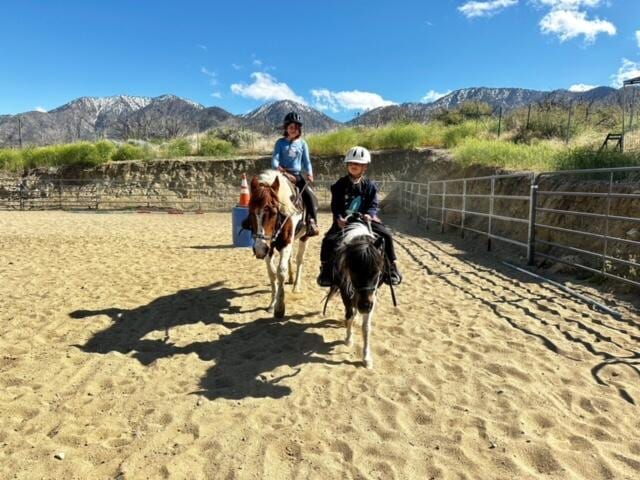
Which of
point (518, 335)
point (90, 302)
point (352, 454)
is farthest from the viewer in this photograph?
point (90, 302)

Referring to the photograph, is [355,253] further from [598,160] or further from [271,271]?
[598,160]

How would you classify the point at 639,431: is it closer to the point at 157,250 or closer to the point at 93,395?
the point at 93,395

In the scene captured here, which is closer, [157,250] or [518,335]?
[518,335]

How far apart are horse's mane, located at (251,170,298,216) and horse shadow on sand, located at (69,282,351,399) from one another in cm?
130

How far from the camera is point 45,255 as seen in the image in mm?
8977

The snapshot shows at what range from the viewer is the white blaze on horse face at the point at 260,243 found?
4160 mm

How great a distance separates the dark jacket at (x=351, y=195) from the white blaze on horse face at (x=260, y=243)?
2.55 feet

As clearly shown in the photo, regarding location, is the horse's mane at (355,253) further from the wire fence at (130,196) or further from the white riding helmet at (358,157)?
the wire fence at (130,196)

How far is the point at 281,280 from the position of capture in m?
4.94

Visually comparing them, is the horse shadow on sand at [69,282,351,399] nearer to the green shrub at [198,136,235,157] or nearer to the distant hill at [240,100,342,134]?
the green shrub at [198,136,235,157]

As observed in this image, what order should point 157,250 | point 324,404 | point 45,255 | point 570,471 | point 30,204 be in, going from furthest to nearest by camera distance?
point 30,204 < point 157,250 < point 45,255 < point 324,404 < point 570,471

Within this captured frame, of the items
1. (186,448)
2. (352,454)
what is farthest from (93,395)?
(352,454)

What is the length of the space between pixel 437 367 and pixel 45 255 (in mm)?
8670

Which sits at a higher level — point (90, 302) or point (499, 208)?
point (499, 208)
